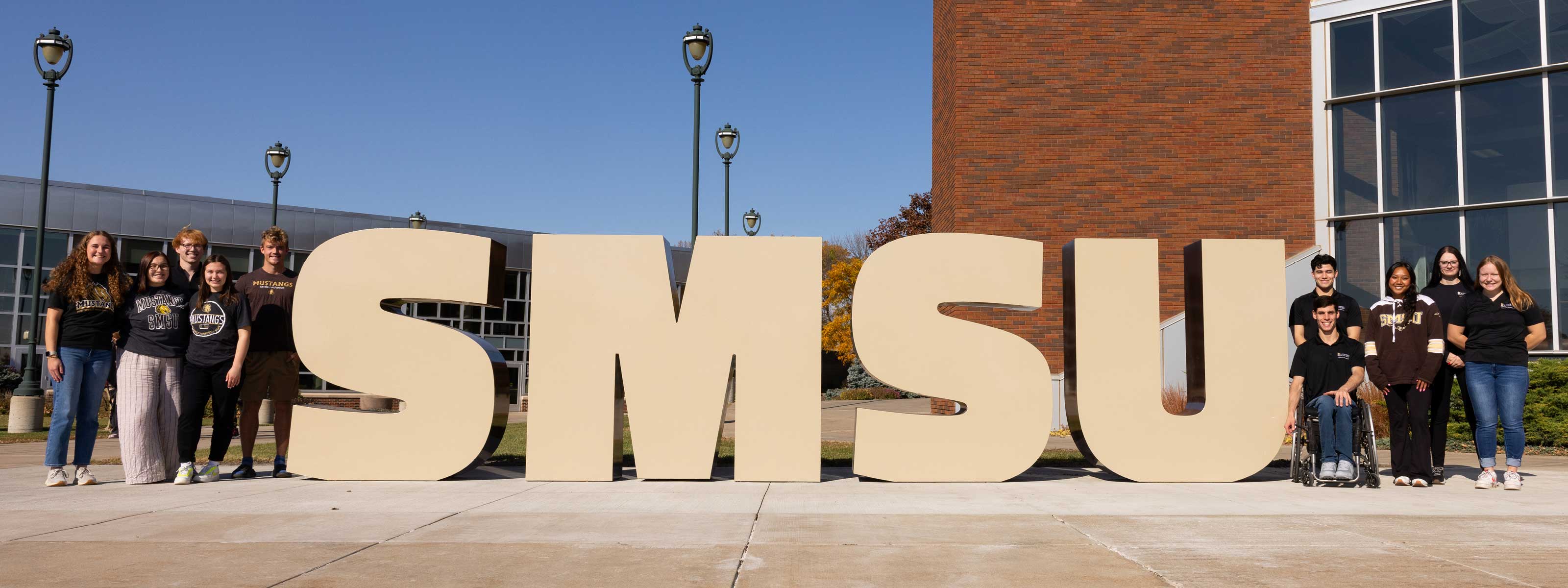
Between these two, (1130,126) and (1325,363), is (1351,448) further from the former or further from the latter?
(1130,126)

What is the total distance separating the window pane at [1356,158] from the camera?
1501 cm

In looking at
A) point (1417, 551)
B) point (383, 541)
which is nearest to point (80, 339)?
point (383, 541)

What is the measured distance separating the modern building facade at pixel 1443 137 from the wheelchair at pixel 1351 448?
Answer: 8945 mm

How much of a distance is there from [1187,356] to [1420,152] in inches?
398

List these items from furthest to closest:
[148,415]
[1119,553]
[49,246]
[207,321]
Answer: [49,246] < [207,321] < [148,415] < [1119,553]

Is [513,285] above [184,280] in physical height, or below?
above

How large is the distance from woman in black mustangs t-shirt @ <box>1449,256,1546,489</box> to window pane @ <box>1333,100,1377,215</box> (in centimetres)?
→ 878

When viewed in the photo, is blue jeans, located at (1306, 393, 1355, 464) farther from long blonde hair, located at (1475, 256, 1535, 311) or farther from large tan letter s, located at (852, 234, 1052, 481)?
large tan letter s, located at (852, 234, 1052, 481)

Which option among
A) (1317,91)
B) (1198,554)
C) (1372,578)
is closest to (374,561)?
(1198,554)

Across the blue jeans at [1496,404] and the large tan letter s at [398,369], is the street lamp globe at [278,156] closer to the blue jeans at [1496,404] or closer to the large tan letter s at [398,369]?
the large tan letter s at [398,369]

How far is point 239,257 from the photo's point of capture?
26266mm

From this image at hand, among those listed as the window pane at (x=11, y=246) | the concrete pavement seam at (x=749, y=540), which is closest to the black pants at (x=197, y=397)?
the concrete pavement seam at (x=749, y=540)

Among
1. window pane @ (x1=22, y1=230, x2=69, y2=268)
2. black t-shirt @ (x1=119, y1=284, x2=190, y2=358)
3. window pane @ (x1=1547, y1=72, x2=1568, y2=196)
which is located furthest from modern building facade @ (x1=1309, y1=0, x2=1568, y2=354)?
window pane @ (x1=22, y1=230, x2=69, y2=268)

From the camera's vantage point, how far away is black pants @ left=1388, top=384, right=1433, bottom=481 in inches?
276
